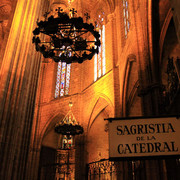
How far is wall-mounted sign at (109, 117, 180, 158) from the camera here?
2350mm

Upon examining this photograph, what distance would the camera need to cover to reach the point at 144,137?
8.00 ft

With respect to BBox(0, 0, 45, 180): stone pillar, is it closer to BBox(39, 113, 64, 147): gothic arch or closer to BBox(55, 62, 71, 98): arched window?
BBox(39, 113, 64, 147): gothic arch

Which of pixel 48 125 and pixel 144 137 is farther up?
pixel 48 125

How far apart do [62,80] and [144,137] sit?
16117 millimetres

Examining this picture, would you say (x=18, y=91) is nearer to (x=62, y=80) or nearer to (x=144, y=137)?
(x=144, y=137)

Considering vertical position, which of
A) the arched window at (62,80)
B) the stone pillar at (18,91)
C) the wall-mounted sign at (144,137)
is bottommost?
the wall-mounted sign at (144,137)

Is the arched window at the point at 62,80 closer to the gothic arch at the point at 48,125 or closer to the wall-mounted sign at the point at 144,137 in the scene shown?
the gothic arch at the point at 48,125

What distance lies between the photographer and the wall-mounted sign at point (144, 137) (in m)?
2.35

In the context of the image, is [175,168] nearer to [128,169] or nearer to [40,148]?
[128,169]

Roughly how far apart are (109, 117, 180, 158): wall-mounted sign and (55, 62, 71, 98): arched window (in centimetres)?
1499

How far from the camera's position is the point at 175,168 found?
6.68 meters

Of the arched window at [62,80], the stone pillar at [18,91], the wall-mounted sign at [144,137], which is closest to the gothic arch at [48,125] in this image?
the arched window at [62,80]

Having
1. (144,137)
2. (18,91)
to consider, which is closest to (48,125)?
(18,91)

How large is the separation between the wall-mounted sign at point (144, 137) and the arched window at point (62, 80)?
14988 millimetres
